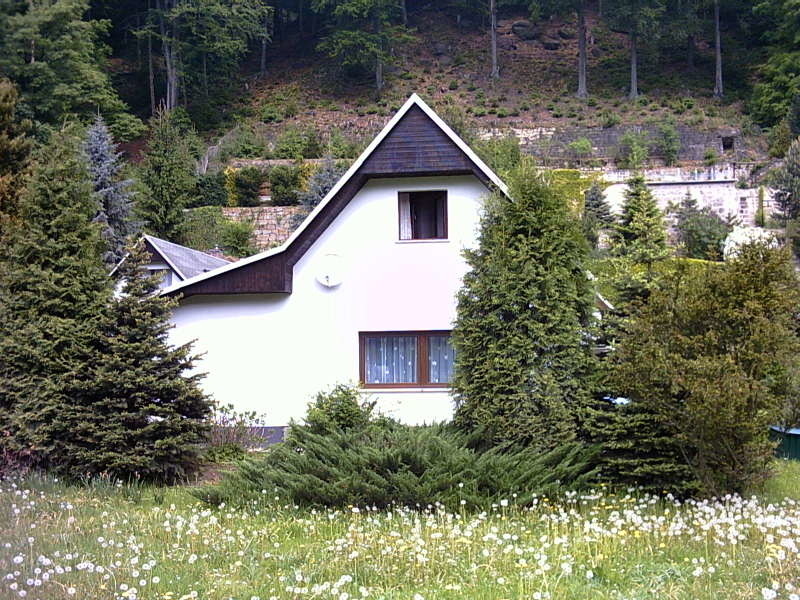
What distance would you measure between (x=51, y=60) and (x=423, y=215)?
1275 inches

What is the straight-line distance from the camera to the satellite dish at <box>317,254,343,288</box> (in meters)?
15.4

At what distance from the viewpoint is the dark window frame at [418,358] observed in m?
15.2

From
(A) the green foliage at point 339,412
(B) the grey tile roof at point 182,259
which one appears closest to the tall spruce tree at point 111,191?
(B) the grey tile roof at point 182,259

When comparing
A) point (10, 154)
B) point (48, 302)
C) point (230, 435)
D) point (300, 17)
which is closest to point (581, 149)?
point (10, 154)

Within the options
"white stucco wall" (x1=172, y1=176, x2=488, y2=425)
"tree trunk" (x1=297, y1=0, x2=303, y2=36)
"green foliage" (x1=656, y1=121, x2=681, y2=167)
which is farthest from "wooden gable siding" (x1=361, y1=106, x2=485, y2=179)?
"tree trunk" (x1=297, y1=0, x2=303, y2=36)

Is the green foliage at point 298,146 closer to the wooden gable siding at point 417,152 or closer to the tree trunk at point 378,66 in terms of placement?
the tree trunk at point 378,66

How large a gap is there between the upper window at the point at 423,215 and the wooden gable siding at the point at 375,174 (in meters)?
0.52

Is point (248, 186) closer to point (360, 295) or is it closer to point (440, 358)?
point (360, 295)

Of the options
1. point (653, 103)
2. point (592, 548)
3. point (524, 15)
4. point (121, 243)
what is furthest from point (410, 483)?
point (524, 15)

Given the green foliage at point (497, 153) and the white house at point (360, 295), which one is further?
the green foliage at point (497, 153)

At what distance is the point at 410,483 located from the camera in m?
9.25

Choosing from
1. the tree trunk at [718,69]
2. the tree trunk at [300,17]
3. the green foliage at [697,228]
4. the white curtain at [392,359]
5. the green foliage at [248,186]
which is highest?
the tree trunk at [300,17]

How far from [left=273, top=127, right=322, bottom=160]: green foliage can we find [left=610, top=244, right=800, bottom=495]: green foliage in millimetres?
38702

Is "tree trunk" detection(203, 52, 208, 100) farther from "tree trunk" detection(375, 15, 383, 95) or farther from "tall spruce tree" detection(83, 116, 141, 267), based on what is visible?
"tall spruce tree" detection(83, 116, 141, 267)
